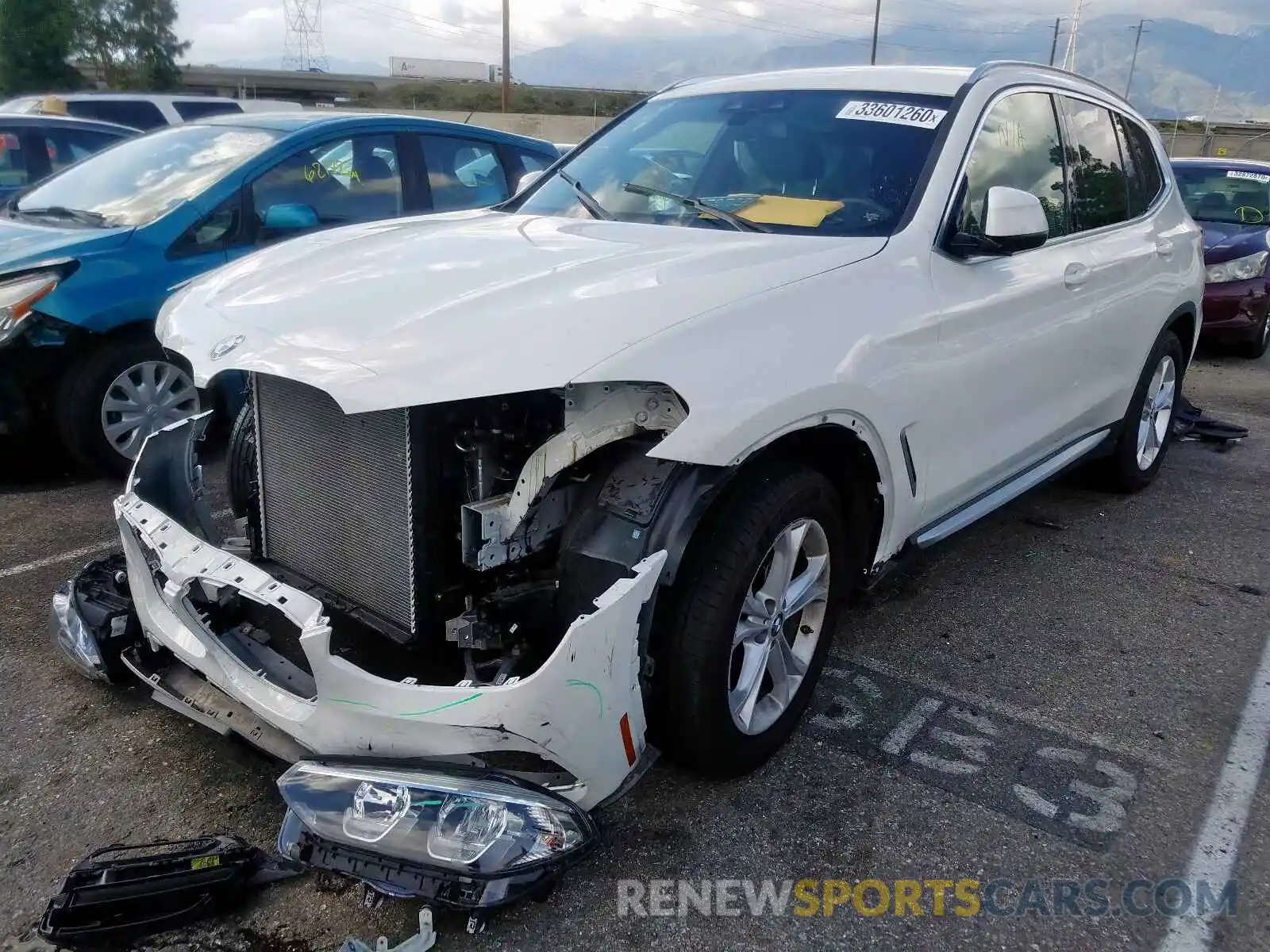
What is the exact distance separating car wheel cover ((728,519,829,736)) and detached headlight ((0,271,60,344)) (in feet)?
12.4

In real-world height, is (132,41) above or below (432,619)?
above

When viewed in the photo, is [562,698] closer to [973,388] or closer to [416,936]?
[416,936]

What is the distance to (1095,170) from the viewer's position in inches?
161

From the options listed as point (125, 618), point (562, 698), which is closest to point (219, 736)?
point (125, 618)

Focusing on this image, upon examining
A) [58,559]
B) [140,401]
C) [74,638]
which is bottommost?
[58,559]

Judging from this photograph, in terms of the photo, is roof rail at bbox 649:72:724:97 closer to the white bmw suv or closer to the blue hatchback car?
the white bmw suv

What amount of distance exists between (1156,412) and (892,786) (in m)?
3.29

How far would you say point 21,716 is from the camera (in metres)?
2.95

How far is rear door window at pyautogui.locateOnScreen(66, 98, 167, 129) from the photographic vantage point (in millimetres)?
11320

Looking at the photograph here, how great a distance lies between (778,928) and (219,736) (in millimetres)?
1642

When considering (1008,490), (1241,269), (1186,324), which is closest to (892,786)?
(1008,490)

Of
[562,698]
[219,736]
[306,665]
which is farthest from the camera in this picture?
[219,736]

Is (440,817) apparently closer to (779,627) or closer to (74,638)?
(779,627)

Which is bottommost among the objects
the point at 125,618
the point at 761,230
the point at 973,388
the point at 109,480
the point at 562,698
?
the point at 109,480
